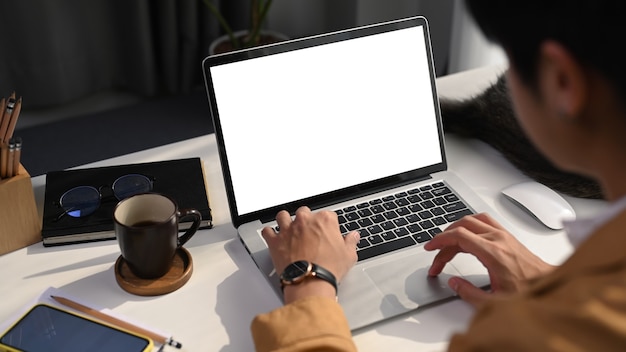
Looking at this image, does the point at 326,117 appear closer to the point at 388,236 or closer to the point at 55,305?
the point at 388,236

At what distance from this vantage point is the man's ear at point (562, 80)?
581 millimetres

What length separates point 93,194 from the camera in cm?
115

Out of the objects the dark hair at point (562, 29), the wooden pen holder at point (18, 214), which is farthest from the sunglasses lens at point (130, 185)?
the dark hair at point (562, 29)

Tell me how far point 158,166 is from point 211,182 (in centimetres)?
9

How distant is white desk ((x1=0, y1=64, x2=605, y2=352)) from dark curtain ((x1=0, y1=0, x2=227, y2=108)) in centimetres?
160

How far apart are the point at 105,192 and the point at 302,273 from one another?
383 mm

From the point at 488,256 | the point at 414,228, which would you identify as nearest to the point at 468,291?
the point at 488,256

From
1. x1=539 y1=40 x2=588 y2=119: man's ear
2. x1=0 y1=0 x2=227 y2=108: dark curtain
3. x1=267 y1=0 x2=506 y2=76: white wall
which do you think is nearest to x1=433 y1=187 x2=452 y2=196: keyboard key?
x1=539 y1=40 x2=588 y2=119: man's ear

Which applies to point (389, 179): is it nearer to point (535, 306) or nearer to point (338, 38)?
point (338, 38)

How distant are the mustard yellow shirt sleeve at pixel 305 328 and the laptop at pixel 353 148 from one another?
0.29 ft

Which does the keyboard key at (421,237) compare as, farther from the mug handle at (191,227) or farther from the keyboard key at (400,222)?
the mug handle at (191,227)

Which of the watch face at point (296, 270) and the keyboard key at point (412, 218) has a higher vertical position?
the watch face at point (296, 270)

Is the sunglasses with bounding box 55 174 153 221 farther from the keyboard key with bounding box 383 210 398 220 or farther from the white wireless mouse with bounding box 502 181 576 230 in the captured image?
the white wireless mouse with bounding box 502 181 576 230

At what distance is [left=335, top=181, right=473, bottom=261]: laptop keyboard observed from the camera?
1095 millimetres
